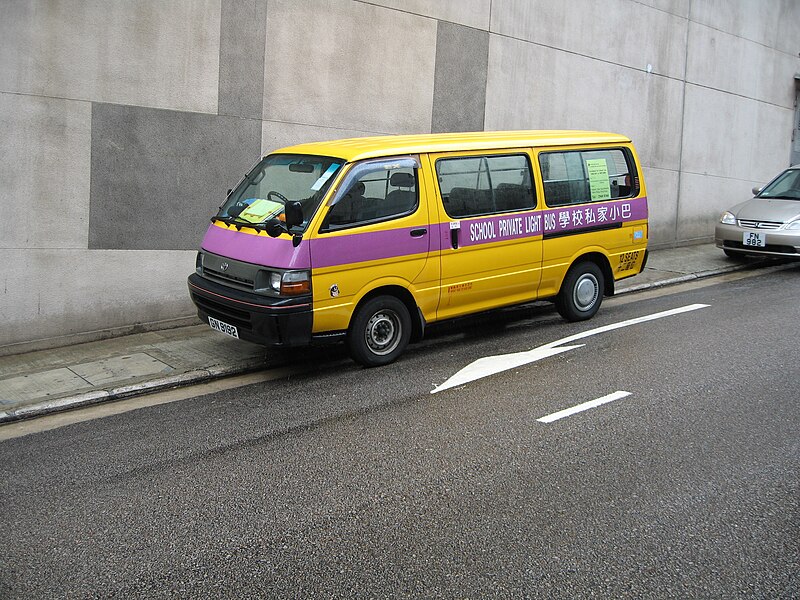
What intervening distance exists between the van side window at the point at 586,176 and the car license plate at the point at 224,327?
3.68 meters

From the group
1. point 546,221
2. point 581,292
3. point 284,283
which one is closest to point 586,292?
point 581,292

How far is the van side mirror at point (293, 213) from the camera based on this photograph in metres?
7.30

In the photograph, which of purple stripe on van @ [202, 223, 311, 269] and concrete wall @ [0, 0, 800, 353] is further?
concrete wall @ [0, 0, 800, 353]

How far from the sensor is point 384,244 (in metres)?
7.88

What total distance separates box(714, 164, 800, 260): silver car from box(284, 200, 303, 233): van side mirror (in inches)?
334

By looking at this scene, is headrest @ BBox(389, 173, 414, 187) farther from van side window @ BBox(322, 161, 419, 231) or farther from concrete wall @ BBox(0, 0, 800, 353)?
concrete wall @ BBox(0, 0, 800, 353)

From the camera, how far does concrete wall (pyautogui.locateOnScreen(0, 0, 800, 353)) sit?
8.88 meters

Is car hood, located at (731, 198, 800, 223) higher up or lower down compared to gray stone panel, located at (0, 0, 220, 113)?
lower down

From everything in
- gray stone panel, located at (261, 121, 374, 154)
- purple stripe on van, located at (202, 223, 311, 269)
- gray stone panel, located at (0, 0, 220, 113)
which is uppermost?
gray stone panel, located at (0, 0, 220, 113)

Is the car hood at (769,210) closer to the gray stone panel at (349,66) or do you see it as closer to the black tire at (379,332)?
the gray stone panel at (349,66)

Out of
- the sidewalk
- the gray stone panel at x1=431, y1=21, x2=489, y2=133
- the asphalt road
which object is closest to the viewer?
the asphalt road

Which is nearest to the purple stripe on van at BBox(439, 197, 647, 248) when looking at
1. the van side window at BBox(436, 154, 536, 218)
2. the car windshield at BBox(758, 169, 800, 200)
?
the van side window at BBox(436, 154, 536, 218)

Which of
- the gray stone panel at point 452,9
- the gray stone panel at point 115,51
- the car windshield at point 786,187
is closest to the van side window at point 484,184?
the gray stone panel at point 115,51

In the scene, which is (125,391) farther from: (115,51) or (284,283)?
(115,51)
